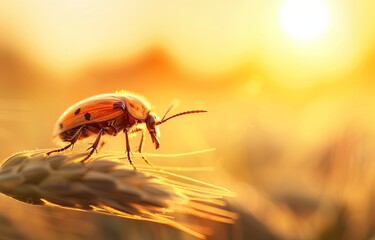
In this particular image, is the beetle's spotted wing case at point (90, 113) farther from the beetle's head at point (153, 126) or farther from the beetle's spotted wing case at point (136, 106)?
the beetle's head at point (153, 126)

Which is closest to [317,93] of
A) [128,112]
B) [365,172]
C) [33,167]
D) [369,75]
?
[369,75]

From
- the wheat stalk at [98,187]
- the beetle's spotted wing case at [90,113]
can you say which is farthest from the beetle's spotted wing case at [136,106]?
the wheat stalk at [98,187]

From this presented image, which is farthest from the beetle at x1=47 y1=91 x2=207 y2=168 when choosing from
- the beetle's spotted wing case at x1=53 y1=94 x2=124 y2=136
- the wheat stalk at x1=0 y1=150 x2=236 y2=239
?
the wheat stalk at x1=0 y1=150 x2=236 y2=239

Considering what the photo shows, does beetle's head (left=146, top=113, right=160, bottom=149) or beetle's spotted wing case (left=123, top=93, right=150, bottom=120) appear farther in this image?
beetle's head (left=146, top=113, right=160, bottom=149)

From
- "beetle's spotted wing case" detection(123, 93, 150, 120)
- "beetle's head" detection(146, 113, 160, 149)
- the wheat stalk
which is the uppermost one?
"beetle's spotted wing case" detection(123, 93, 150, 120)

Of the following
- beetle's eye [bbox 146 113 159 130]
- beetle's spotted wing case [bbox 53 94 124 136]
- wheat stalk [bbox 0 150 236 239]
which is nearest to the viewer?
wheat stalk [bbox 0 150 236 239]

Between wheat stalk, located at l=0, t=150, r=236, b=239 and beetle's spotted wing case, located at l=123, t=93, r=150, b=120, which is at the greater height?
beetle's spotted wing case, located at l=123, t=93, r=150, b=120

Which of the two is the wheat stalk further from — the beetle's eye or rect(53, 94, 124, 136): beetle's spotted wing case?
the beetle's eye
